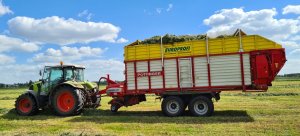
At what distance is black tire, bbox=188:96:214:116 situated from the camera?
41.4 feet

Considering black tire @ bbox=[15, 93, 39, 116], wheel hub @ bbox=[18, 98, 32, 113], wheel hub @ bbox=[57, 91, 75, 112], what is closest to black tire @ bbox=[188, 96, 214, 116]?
wheel hub @ bbox=[57, 91, 75, 112]

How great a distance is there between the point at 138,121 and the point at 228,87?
350 centimetres

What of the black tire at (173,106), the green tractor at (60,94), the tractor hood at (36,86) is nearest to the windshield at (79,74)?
the green tractor at (60,94)

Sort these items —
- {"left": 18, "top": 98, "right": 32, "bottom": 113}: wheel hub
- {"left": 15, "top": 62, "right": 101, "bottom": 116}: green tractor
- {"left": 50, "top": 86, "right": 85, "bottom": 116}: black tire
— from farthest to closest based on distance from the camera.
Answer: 1. {"left": 18, "top": 98, "right": 32, "bottom": 113}: wheel hub
2. {"left": 15, "top": 62, "right": 101, "bottom": 116}: green tractor
3. {"left": 50, "top": 86, "right": 85, "bottom": 116}: black tire

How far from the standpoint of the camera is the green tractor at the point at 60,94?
14.7m

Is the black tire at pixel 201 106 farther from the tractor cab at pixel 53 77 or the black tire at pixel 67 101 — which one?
the tractor cab at pixel 53 77

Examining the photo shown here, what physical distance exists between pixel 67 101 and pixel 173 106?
4.80 m

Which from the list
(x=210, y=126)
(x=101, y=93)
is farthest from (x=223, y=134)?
(x=101, y=93)

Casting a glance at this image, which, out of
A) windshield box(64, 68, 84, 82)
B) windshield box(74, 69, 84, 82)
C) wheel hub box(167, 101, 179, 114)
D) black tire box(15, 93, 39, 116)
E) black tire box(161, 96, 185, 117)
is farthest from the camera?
windshield box(74, 69, 84, 82)

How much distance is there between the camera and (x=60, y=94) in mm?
14852

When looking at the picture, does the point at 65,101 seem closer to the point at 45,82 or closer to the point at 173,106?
the point at 45,82

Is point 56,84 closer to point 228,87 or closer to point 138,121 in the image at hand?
point 138,121

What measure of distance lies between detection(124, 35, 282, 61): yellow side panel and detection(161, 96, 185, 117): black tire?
1.67 metres

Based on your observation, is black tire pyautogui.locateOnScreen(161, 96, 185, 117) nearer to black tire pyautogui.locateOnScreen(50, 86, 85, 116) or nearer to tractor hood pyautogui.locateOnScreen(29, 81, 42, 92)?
black tire pyautogui.locateOnScreen(50, 86, 85, 116)
